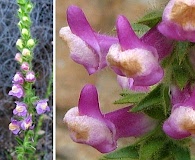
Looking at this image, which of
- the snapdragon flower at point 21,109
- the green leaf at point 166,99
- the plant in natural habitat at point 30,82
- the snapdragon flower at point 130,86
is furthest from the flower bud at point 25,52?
the green leaf at point 166,99

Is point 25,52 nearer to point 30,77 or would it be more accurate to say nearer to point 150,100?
point 30,77

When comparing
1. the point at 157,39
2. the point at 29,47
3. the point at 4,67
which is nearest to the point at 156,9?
the point at 157,39

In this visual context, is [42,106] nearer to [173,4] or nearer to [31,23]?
[31,23]

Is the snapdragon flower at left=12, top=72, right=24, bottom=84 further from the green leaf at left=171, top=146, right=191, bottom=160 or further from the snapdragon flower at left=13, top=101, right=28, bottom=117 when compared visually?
the green leaf at left=171, top=146, right=191, bottom=160

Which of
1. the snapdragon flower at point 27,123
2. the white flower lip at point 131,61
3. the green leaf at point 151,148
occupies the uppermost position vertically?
the white flower lip at point 131,61

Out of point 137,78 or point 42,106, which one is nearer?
point 137,78

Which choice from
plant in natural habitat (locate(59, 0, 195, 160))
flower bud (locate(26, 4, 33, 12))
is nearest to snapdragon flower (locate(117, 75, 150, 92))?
plant in natural habitat (locate(59, 0, 195, 160))

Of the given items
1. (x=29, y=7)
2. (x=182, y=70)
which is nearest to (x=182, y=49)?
(x=182, y=70)

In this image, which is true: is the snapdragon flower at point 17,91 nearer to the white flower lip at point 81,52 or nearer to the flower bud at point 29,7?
the flower bud at point 29,7
